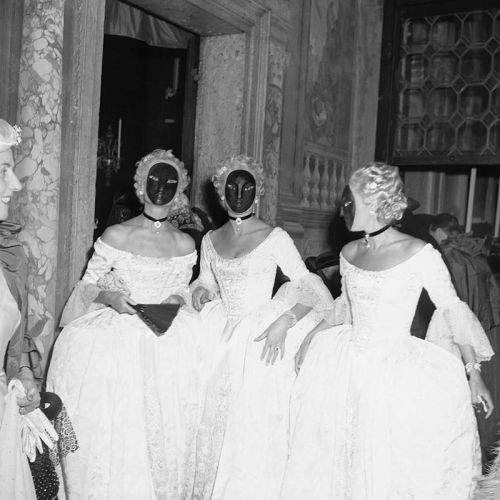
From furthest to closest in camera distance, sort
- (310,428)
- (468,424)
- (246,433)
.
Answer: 1. (246,433)
2. (310,428)
3. (468,424)

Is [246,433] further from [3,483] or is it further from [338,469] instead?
[3,483]

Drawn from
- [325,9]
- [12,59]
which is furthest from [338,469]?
[325,9]

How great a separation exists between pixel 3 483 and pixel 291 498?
1379 millimetres

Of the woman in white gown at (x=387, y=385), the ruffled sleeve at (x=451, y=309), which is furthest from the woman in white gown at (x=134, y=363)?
the ruffled sleeve at (x=451, y=309)

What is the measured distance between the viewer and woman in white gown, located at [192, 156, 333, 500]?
3406 mm

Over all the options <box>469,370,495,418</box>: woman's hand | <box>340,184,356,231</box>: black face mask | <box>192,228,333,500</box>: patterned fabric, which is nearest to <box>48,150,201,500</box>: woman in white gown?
<box>192,228,333,500</box>: patterned fabric

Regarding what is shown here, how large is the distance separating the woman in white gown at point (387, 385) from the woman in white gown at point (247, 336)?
168mm

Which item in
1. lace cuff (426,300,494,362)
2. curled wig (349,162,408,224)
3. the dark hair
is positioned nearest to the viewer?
lace cuff (426,300,494,362)

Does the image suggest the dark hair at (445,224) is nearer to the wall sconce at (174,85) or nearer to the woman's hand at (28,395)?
the wall sconce at (174,85)

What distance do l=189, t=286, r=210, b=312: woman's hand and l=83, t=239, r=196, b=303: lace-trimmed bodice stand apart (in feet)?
0.84

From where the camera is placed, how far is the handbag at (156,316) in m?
3.35

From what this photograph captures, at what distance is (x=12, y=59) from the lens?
378 centimetres

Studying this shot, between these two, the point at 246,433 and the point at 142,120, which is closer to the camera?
the point at 246,433

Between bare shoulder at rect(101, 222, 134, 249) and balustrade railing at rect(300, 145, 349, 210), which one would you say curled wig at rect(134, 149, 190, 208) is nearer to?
bare shoulder at rect(101, 222, 134, 249)
